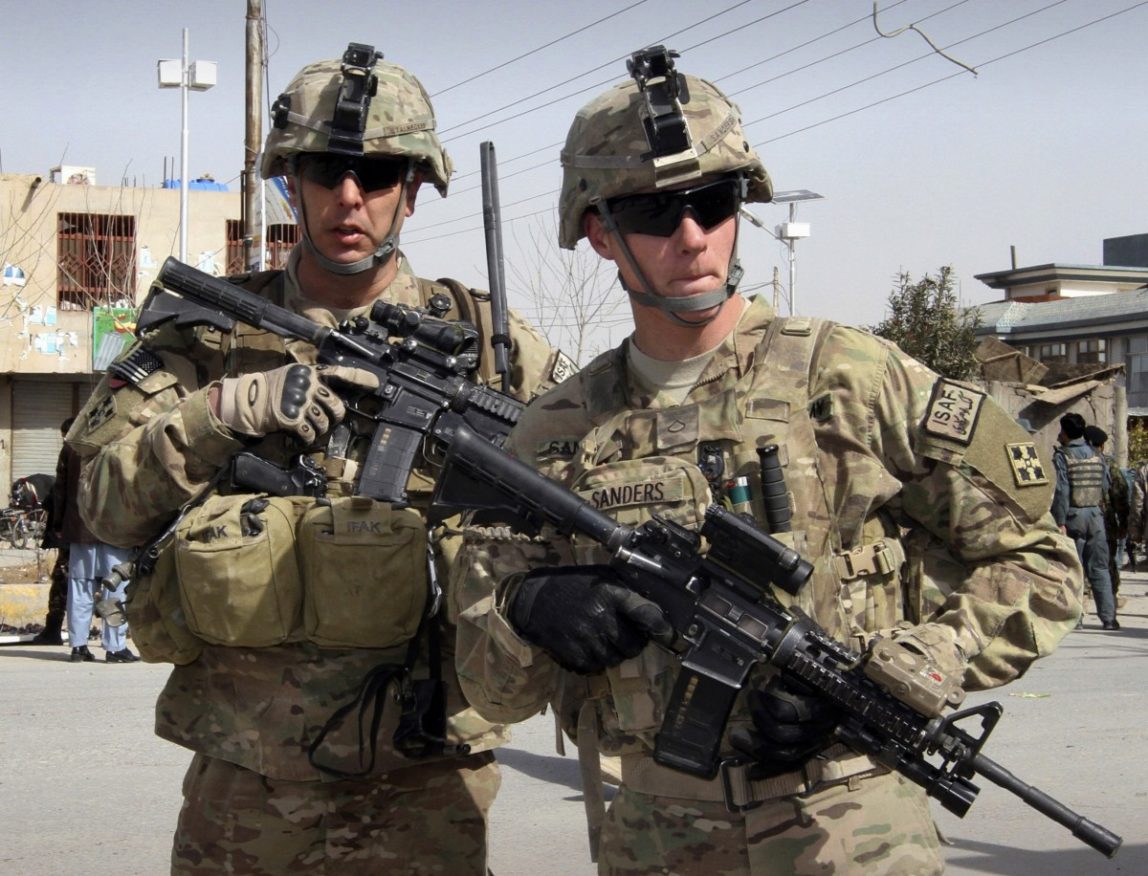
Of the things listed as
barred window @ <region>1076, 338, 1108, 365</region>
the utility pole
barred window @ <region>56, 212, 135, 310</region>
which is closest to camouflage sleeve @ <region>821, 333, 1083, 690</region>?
the utility pole

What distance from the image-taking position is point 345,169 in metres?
3.67

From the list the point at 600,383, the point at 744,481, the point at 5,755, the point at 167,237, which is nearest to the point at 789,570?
the point at 744,481

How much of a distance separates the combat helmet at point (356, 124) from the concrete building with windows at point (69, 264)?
22560 mm

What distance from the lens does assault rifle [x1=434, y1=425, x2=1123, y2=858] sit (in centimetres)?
240

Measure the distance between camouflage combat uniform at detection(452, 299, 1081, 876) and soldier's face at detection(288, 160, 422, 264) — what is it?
45.7 inches

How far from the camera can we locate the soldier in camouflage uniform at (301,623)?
11.0 feet

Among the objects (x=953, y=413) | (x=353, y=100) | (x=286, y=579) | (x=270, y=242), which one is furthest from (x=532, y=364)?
(x=270, y=242)

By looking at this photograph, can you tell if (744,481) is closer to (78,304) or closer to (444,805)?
(444,805)

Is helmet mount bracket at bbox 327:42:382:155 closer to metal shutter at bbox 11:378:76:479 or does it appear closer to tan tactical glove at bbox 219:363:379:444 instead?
tan tactical glove at bbox 219:363:379:444

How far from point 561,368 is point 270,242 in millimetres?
23646

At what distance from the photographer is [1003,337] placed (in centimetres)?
3809

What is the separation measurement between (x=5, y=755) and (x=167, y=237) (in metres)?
21.1

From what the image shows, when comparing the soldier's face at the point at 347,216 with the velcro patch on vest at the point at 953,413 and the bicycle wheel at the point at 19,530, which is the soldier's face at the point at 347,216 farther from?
the bicycle wheel at the point at 19,530

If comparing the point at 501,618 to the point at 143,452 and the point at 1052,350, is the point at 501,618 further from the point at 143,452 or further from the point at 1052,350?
the point at 1052,350
